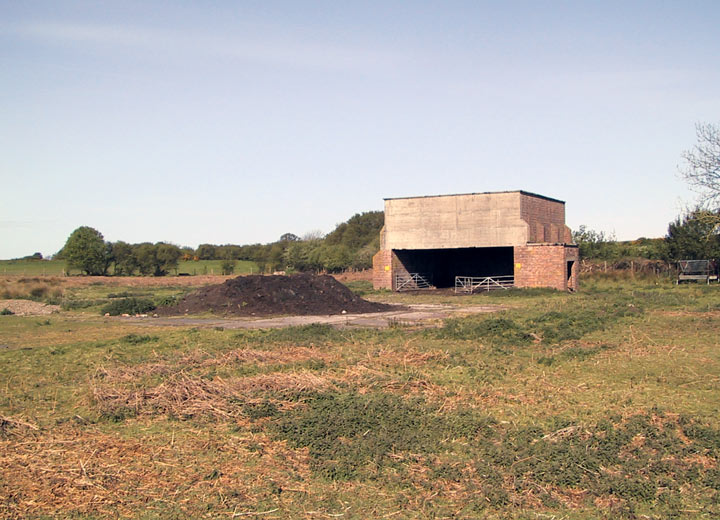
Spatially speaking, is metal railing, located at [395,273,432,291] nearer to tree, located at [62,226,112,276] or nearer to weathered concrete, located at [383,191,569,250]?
weathered concrete, located at [383,191,569,250]

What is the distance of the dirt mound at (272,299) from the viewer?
28.7 meters

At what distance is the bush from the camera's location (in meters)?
29.2

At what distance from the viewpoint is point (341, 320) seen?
25016 mm

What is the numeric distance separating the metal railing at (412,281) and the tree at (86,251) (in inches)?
2084

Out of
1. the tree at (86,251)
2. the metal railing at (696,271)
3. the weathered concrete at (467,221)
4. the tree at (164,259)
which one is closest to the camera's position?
the weathered concrete at (467,221)

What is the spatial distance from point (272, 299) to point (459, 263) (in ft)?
85.2

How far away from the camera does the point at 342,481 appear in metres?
6.79

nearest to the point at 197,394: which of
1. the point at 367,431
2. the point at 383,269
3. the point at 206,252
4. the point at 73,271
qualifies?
the point at 367,431

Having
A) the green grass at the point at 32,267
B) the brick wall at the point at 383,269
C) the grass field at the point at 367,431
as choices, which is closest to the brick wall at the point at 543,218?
the brick wall at the point at 383,269

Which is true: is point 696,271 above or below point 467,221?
below

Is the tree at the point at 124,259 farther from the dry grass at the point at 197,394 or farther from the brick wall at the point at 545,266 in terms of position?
the dry grass at the point at 197,394

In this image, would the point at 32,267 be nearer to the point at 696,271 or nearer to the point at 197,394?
the point at 696,271

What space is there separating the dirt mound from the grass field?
495 inches

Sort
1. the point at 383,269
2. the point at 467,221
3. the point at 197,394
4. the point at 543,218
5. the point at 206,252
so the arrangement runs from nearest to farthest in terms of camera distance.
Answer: the point at 197,394, the point at 467,221, the point at 383,269, the point at 543,218, the point at 206,252
